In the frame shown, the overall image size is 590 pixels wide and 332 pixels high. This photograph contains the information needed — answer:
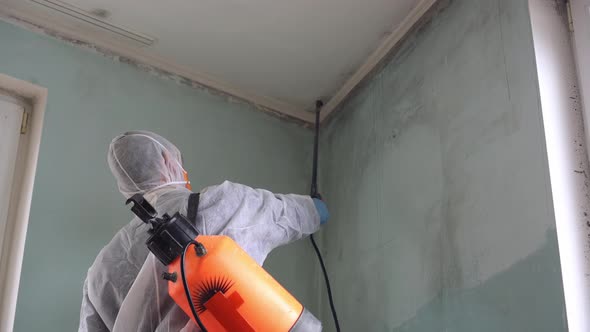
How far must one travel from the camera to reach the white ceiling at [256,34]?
2234 mm

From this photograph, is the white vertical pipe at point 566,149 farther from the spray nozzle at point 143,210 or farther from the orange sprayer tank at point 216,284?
the spray nozzle at point 143,210

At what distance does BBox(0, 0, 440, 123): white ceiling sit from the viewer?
7.33ft

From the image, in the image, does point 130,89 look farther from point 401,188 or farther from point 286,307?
point 286,307

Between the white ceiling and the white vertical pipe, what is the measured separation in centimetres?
56

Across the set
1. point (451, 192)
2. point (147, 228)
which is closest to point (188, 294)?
point (147, 228)

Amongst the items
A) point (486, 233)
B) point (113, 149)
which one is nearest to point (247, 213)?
point (113, 149)

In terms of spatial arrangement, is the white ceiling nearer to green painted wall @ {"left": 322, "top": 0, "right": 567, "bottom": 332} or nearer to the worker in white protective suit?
green painted wall @ {"left": 322, "top": 0, "right": 567, "bottom": 332}

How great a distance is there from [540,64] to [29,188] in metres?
1.52

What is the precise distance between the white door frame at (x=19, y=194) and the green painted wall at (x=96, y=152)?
24 mm

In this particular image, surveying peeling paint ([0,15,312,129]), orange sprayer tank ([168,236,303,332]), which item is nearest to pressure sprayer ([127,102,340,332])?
orange sprayer tank ([168,236,303,332])

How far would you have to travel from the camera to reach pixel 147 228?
5.17 feet

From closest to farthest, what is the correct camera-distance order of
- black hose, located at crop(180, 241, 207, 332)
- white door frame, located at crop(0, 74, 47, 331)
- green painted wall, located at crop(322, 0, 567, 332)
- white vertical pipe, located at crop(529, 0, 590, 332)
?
black hose, located at crop(180, 241, 207, 332)
white vertical pipe, located at crop(529, 0, 590, 332)
green painted wall, located at crop(322, 0, 567, 332)
white door frame, located at crop(0, 74, 47, 331)

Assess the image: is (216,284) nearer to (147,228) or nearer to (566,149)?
(147,228)

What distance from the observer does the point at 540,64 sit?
65.2 inches
